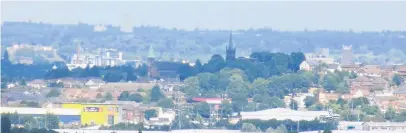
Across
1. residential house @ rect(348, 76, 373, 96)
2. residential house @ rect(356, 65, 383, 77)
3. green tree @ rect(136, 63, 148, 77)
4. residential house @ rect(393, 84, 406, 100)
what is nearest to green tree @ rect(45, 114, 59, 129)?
residential house @ rect(393, 84, 406, 100)

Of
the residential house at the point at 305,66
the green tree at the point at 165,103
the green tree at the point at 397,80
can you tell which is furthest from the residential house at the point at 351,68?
the green tree at the point at 165,103

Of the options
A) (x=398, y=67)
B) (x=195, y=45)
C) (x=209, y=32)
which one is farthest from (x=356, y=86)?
(x=209, y=32)

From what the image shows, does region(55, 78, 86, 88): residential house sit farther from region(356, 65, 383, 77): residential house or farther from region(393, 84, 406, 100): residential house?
region(393, 84, 406, 100): residential house

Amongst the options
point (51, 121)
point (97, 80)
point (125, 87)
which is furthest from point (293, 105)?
point (97, 80)

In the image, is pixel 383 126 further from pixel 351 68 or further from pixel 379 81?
pixel 351 68

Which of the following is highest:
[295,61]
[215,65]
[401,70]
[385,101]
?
[295,61]

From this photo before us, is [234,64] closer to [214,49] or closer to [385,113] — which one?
[385,113]
